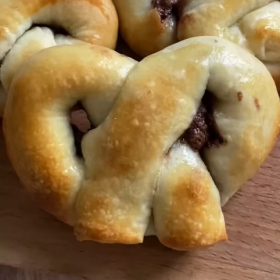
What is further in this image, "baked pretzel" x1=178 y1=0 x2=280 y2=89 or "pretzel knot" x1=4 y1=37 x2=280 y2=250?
"baked pretzel" x1=178 y1=0 x2=280 y2=89

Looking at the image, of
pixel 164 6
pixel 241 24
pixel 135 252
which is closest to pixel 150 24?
pixel 164 6

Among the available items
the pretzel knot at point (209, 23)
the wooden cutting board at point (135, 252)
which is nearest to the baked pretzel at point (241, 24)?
the pretzel knot at point (209, 23)

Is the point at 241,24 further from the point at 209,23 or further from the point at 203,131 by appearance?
the point at 203,131

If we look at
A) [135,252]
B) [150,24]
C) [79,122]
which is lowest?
[135,252]

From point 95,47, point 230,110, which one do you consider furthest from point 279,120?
point 95,47

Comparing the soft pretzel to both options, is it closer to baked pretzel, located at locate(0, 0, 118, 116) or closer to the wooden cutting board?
baked pretzel, located at locate(0, 0, 118, 116)

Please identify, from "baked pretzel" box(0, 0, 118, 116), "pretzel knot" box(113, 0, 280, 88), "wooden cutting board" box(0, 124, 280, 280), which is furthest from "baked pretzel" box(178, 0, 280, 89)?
"wooden cutting board" box(0, 124, 280, 280)

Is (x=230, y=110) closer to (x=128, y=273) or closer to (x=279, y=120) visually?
(x=279, y=120)
